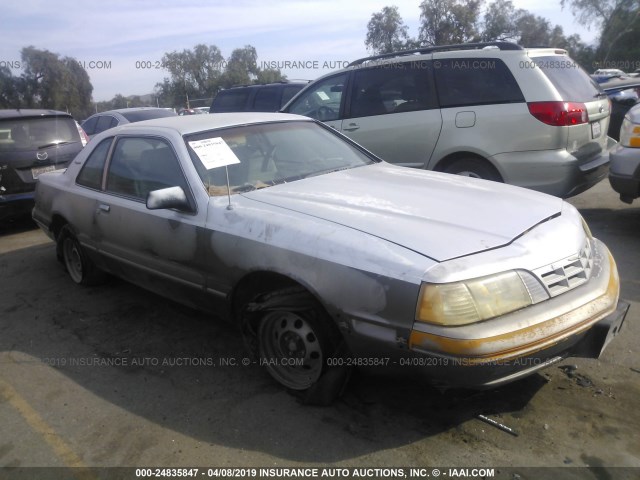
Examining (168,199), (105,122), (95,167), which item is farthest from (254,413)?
(105,122)

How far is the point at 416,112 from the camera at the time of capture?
5762mm

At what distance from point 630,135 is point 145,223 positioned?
4.43 meters

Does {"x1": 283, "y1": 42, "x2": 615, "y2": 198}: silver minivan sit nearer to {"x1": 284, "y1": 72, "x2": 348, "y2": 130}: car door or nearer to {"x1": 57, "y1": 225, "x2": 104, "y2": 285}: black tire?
{"x1": 284, "y1": 72, "x2": 348, "y2": 130}: car door

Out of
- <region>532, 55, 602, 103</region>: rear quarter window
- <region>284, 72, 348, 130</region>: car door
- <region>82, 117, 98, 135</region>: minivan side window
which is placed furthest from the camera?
<region>82, 117, 98, 135</region>: minivan side window

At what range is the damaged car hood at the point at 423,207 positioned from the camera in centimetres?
251

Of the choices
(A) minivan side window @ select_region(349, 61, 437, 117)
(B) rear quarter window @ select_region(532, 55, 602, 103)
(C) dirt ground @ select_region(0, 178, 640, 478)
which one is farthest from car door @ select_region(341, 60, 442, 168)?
(C) dirt ground @ select_region(0, 178, 640, 478)

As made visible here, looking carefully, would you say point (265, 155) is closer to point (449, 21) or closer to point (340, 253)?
point (340, 253)

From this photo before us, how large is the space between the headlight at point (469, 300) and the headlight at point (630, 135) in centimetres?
355

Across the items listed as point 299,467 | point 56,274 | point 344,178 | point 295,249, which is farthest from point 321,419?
point 56,274

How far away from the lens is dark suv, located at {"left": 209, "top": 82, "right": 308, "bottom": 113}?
31.7 feet

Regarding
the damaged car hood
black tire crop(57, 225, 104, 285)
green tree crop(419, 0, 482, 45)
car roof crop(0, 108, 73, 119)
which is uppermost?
green tree crop(419, 0, 482, 45)

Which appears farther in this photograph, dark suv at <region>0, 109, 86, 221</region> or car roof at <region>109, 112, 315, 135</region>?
dark suv at <region>0, 109, 86, 221</region>

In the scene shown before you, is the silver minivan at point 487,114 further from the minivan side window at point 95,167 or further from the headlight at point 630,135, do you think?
the minivan side window at point 95,167

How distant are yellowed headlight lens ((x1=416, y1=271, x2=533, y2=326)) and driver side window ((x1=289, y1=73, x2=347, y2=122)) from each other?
4404 mm
